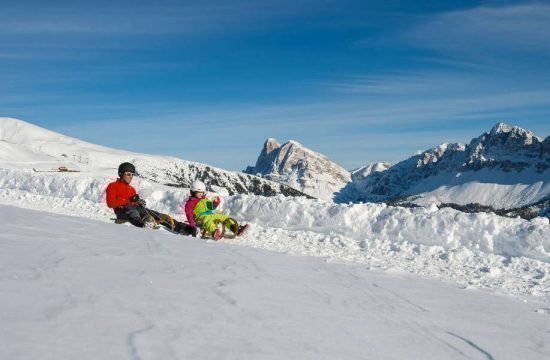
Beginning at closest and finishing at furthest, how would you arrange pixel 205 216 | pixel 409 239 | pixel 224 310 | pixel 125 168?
pixel 224 310 < pixel 205 216 < pixel 409 239 < pixel 125 168

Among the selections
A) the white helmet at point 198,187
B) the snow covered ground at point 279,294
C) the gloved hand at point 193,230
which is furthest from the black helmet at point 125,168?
the snow covered ground at point 279,294

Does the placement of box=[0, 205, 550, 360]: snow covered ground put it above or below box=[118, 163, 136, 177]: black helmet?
below

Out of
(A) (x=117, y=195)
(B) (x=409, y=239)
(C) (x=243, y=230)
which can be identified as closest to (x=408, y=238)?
(B) (x=409, y=239)

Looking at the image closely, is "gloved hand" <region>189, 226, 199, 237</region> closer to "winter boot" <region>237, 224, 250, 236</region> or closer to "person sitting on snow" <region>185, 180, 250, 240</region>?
"person sitting on snow" <region>185, 180, 250, 240</region>

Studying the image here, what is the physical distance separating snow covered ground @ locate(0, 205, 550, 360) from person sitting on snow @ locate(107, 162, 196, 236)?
15.1 feet

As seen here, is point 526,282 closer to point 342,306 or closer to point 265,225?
point 342,306

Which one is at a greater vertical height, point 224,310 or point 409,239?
point 409,239

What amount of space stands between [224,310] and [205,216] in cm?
811

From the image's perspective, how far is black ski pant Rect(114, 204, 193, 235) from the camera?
43.4 ft

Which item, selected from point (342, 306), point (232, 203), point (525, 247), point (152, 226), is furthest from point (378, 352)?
point (232, 203)

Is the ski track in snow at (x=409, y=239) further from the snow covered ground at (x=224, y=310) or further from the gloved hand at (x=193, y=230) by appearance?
the gloved hand at (x=193, y=230)

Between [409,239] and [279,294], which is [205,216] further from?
[279,294]

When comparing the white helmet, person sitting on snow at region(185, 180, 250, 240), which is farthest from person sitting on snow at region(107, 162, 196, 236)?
the white helmet

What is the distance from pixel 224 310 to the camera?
484cm
